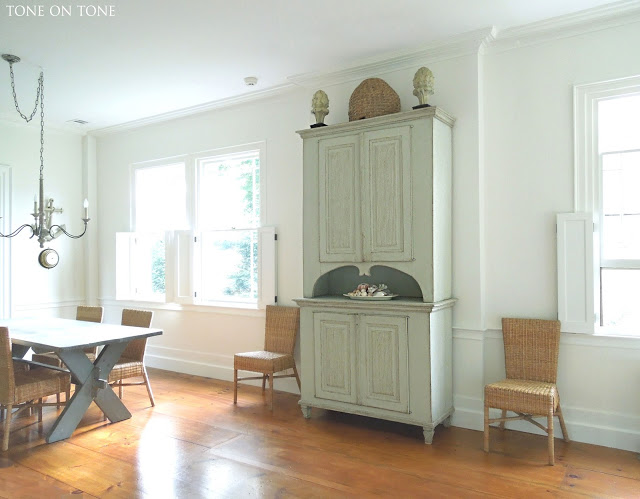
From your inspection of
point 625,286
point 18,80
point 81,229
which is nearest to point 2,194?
point 81,229

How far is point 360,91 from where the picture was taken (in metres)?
4.37

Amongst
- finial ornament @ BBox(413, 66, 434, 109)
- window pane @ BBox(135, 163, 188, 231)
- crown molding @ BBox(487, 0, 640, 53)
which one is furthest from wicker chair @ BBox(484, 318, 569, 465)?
window pane @ BBox(135, 163, 188, 231)

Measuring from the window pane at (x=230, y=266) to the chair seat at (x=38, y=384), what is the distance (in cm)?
211

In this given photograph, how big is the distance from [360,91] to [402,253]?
4.82 feet

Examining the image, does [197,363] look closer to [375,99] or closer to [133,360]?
[133,360]

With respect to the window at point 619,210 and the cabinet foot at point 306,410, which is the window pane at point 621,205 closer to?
the window at point 619,210

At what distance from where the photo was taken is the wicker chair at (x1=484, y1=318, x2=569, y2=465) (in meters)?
3.49

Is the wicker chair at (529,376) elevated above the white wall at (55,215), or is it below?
below

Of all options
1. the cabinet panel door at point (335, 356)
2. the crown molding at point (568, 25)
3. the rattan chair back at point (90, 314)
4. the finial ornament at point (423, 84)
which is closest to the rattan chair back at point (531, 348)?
the cabinet panel door at point (335, 356)

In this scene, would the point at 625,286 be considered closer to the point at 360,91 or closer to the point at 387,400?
the point at 387,400

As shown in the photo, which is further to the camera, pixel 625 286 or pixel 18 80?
pixel 18 80

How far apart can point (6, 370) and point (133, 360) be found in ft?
4.11

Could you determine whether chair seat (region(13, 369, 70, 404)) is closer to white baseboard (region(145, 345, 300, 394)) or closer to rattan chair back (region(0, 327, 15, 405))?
rattan chair back (region(0, 327, 15, 405))

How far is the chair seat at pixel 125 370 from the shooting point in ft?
14.7
